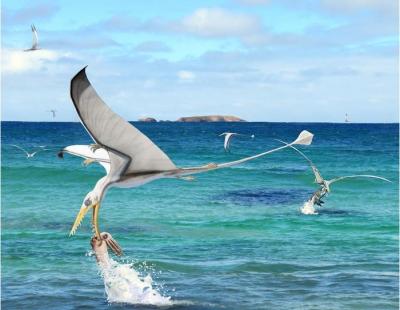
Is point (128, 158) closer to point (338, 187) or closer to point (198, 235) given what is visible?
point (198, 235)

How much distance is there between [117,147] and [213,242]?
14466mm

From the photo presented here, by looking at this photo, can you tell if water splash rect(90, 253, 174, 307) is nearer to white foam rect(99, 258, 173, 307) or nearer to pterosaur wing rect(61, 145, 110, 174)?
white foam rect(99, 258, 173, 307)

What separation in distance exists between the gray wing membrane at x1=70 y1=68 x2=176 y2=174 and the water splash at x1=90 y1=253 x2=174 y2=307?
22.7 feet

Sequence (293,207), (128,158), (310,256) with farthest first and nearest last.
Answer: (293,207), (310,256), (128,158)

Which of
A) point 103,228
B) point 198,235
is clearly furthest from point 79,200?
point 198,235

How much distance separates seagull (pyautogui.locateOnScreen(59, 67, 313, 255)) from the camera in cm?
660

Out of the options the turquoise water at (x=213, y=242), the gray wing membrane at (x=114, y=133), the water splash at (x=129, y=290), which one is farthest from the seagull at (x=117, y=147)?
the water splash at (x=129, y=290)

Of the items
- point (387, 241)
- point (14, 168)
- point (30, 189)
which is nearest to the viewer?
point (387, 241)

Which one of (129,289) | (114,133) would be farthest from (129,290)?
(114,133)

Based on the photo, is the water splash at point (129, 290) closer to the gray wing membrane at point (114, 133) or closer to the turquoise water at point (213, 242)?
the turquoise water at point (213, 242)

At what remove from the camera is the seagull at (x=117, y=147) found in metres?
6.60

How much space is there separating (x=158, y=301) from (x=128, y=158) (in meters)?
7.34

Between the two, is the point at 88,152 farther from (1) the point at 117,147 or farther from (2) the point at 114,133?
(2) the point at 114,133

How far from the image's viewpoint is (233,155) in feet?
212
